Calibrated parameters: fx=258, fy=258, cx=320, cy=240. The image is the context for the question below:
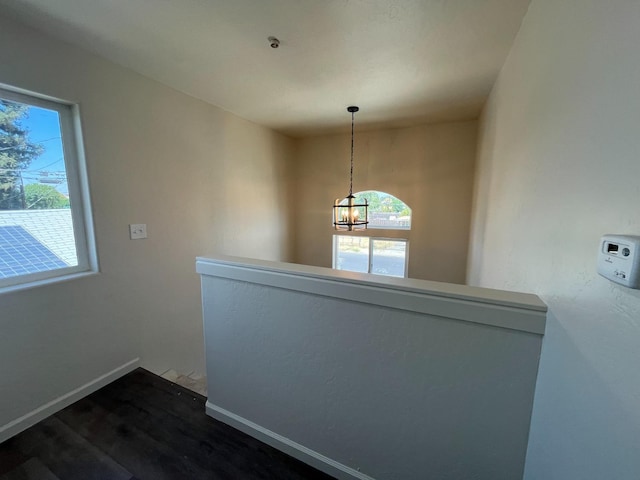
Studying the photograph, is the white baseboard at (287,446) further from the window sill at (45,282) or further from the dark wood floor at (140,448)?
the window sill at (45,282)

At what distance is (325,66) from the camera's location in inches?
84.0

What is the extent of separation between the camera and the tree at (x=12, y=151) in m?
1.61

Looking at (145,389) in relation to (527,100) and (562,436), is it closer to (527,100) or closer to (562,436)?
(562,436)

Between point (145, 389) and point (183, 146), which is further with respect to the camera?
point (183, 146)

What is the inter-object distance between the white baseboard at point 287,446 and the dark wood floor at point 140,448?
0.10ft

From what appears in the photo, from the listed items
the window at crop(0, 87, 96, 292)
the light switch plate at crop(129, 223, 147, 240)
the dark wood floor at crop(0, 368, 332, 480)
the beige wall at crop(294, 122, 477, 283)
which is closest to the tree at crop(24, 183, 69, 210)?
the window at crop(0, 87, 96, 292)

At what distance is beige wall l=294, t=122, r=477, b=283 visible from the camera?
12.1ft

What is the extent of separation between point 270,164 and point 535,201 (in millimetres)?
3527

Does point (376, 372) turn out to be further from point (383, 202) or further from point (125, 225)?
point (383, 202)

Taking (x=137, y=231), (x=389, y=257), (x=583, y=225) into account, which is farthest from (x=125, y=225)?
(x=389, y=257)

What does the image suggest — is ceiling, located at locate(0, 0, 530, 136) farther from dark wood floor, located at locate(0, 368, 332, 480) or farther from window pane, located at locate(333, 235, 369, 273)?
dark wood floor, located at locate(0, 368, 332, 480)

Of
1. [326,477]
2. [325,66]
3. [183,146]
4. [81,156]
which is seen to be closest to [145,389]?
[326,477]

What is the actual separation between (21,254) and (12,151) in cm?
66

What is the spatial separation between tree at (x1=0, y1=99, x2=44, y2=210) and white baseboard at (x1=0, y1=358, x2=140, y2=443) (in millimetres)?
1336
